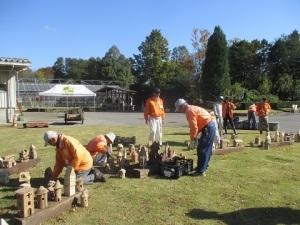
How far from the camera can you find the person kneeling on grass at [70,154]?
570cm

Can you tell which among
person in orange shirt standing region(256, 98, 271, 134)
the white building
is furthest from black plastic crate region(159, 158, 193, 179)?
the white building

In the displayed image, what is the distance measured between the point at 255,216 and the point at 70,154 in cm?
343

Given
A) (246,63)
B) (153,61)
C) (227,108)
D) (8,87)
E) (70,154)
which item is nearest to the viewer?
(70,154)

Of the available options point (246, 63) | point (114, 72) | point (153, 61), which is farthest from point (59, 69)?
point (246, 63)

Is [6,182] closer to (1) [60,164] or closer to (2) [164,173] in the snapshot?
(1) [60,164]

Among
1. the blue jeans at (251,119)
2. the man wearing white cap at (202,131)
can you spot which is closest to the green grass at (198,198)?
the man wearing white cap at (202,131)

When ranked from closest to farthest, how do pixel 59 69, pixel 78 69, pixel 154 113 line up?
pixel 154 113, pixel 78 69, pixel 59 69

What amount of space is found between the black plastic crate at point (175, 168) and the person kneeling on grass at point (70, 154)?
1734 mm

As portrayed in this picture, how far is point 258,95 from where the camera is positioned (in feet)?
131

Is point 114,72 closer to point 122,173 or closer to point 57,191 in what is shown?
point 122,173

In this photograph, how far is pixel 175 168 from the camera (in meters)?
6.83

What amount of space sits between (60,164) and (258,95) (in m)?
37.7

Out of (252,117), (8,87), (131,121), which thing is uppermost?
(8,87)

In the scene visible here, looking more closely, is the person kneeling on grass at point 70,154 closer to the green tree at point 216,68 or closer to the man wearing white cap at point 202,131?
the man wearing white cap at point 202,131
